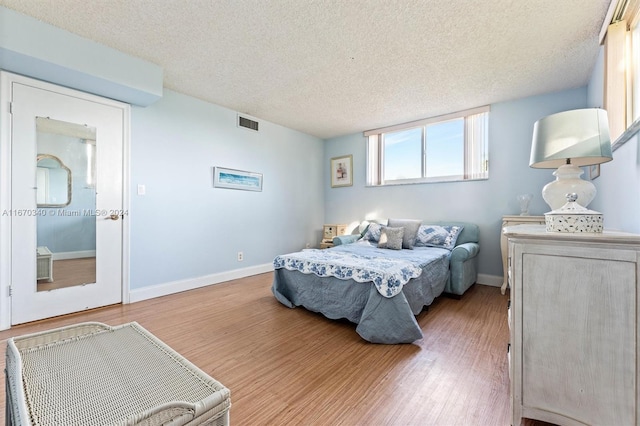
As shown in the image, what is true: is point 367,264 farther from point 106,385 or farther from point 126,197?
point 126,197

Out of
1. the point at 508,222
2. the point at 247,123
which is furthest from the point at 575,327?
the point at 247,123

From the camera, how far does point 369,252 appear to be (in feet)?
10.5

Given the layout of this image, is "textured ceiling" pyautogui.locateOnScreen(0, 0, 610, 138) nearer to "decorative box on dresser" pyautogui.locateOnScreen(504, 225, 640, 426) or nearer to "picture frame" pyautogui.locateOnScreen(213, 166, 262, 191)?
"picture frame" pyautogui.locateOnScreen(213, 166, 262, 191)

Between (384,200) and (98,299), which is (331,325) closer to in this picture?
(98,299)

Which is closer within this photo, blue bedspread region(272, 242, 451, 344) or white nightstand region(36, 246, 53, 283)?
blue bedspread region(272, 242, 451, 344)

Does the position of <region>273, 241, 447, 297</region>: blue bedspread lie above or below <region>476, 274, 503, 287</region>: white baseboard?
above

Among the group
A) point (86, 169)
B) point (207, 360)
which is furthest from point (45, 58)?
point (207, 360)

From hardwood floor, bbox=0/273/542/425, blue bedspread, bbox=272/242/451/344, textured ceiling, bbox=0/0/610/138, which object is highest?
textured ceiling, bbox=0/0/610/138

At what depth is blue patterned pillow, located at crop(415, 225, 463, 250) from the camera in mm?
3551

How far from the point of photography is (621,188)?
1729 millimetres

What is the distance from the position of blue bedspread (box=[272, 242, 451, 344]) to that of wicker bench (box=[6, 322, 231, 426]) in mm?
1613

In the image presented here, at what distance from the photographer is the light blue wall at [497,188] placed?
3.38 m

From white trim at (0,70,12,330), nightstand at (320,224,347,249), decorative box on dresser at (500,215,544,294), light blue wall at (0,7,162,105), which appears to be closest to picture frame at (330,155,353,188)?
nightstand at (320,224,347,249)

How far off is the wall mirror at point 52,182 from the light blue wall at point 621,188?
13.8ft
